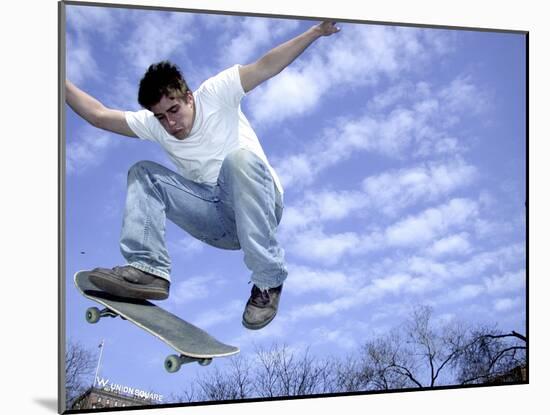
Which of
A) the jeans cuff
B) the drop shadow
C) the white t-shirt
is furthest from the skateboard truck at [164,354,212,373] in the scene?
the white t-shirt

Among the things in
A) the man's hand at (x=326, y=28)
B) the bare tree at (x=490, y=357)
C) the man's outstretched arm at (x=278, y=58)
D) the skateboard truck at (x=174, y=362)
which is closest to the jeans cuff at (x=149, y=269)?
the skateboard truck at (x=174, y=362)

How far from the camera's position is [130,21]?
5.18m

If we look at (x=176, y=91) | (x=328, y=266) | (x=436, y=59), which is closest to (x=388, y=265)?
(x=328, y=266)

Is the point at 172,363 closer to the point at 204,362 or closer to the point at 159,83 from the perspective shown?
the point at 204,362

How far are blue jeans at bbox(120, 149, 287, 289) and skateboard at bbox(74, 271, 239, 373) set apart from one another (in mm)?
239

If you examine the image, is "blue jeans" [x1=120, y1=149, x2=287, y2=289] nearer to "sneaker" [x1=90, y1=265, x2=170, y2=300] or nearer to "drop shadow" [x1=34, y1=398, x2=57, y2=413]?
"sneaker" [x1=90, y1=265, x2=170, y2=300]

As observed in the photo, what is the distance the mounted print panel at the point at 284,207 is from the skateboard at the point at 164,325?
10 millimetres

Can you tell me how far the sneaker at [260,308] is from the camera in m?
5.36

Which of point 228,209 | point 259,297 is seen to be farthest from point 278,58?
point 259,297

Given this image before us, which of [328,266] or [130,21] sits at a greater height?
[130,21]

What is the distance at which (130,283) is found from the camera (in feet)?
16.9

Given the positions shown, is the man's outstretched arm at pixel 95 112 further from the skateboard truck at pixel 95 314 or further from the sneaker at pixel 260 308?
the sneaker at pixel 260 308

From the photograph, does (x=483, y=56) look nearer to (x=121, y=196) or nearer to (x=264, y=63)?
(x=264, y=63)

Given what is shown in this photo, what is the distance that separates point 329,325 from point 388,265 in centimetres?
55
